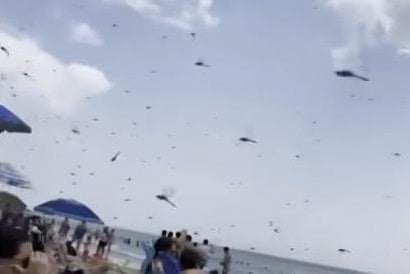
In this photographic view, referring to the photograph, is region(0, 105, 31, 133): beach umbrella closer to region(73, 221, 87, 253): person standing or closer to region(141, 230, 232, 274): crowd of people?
region(141, 230, 232, 274): crowd of people

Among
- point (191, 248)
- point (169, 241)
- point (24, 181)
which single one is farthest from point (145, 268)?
point (24, 181)

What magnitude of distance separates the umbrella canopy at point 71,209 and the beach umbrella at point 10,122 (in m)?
7.43

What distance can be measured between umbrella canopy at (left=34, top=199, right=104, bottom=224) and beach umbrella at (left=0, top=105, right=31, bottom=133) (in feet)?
24.4

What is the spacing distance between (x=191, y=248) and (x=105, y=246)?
29560 mm

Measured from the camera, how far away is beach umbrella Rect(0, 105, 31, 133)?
1520cm

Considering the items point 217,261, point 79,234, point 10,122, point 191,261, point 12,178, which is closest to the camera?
point 191,261

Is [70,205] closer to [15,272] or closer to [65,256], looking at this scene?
[65,256]

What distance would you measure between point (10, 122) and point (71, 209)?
8024 mm

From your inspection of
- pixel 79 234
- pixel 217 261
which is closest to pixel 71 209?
pixel 79 234

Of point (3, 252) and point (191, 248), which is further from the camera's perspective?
point (191, 248)

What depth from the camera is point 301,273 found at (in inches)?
4796

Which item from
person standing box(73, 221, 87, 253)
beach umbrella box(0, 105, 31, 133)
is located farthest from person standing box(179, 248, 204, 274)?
person standing box(73, 221, 87, 253)

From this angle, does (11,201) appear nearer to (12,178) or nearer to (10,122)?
(12,178)

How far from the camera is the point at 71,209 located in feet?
75.4
